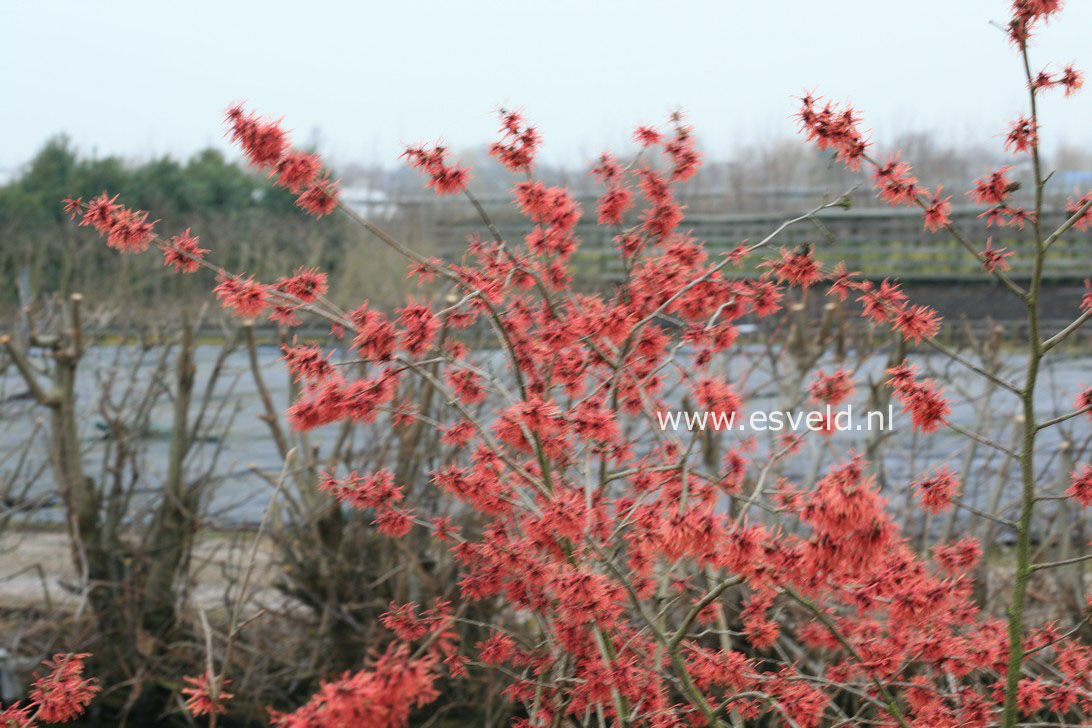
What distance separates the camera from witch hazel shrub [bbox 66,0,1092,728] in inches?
84.1

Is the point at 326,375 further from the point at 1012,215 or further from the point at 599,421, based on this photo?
the point at 1012,215

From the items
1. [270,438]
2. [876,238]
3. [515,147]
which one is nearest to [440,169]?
[515,147]

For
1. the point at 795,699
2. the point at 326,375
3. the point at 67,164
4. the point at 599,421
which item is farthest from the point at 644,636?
the point at 67,164

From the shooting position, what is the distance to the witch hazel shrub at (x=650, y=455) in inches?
84.1

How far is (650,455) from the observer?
10.5 ft

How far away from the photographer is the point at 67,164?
1980 cm

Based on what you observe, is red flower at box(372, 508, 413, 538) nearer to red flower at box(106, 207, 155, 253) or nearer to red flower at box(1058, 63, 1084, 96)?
red flower at box(106, 207, 155, 253)

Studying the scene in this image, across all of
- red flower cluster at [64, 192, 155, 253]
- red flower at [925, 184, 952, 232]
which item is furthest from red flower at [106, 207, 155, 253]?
red flower at [925, 184, 952, 232]

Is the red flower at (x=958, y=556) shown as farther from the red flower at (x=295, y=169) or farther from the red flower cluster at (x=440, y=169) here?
the red flower at (x=295, y=169)

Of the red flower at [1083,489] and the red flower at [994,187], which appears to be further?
the red flower at [994,187]

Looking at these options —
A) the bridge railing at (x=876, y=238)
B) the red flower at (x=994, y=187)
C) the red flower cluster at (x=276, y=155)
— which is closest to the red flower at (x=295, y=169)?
the red flower cluster at (x=276, y=155)

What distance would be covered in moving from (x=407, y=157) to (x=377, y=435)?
287 centimetres

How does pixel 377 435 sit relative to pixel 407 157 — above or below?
below

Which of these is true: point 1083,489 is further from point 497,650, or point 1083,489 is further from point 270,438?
point 270,438
